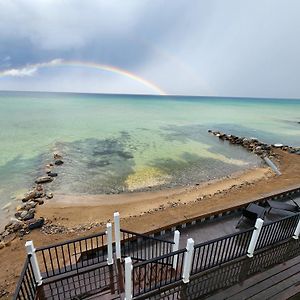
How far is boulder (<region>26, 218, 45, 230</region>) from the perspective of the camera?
1033 centimetres

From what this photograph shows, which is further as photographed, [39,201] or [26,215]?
[39,201]

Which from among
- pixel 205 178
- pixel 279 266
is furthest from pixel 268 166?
pixel 279 266

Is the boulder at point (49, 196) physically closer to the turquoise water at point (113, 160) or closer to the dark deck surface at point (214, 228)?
the turquoise water at point (113, 160)

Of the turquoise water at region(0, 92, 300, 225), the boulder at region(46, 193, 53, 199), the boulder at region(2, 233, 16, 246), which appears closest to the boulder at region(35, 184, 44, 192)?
the turquoise water at region(0, 92, 300, 225)

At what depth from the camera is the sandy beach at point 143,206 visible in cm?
839

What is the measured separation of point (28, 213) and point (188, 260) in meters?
10.0

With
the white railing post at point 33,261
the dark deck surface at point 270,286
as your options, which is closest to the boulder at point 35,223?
the white railing post at point 33,261

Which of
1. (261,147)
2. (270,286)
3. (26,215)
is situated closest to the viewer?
(270,286)

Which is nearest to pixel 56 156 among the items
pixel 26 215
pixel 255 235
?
pixel 26 215

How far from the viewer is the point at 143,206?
42.2ft

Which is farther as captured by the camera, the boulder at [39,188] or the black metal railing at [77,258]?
the boulder at [39,188]

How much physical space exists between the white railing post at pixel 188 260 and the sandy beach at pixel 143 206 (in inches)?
112

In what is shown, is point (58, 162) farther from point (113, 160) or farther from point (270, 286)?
point (270, 286)

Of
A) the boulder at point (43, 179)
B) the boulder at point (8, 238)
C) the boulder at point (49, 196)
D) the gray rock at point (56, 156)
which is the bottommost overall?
the gray rock at point (56, 156)
